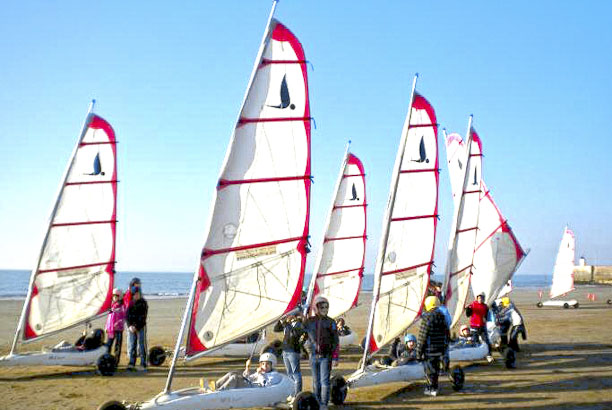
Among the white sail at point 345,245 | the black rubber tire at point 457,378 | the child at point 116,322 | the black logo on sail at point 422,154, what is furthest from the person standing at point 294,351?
the white sail at point 345,245

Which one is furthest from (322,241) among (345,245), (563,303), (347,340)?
(563,303)

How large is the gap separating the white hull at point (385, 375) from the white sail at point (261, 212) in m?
1.85

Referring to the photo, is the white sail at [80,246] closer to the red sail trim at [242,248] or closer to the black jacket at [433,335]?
the red sail trim at [242,248]

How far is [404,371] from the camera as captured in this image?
11406 mm

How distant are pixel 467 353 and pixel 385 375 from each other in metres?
3.87

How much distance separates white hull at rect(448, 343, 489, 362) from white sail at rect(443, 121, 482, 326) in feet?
6.22

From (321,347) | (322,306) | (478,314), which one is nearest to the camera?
(321,347)

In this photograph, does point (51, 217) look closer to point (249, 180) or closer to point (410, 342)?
point (249, 180)

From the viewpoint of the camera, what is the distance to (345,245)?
2052 centimetres

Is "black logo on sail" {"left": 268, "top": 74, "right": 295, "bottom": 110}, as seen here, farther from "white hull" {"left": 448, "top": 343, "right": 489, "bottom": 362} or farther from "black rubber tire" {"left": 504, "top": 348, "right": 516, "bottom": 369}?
"black rubber tire" {"left": 504, "top": 348, "right": 516, "bottom": 369}

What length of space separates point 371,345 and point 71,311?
321 inches

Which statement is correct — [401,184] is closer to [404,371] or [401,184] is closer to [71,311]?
[404,371]

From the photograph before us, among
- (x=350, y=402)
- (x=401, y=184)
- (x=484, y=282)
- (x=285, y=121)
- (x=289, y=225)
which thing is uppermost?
(x=285, y=121)

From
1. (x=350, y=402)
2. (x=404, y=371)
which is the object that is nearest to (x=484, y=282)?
(x=404, y=371)
